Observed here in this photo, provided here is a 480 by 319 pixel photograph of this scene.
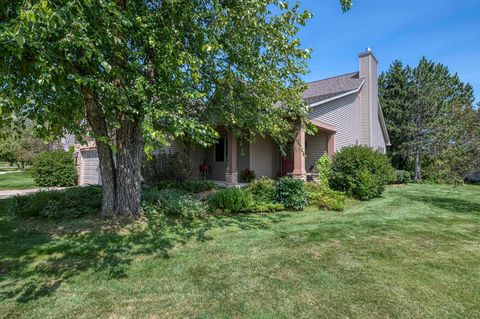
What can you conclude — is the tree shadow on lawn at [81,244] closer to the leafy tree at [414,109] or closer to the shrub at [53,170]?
the shrub at [53,170]

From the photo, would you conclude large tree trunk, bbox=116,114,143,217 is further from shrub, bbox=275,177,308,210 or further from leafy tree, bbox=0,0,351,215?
shrub, bbox=275,177,308,210

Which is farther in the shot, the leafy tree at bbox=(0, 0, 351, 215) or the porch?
the porch

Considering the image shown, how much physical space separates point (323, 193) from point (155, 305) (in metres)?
7.66

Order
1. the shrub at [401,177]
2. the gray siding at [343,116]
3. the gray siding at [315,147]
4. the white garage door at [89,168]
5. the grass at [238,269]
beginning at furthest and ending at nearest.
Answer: the shrub at [401,177] → the white garage door at [89,168] → the gray siding at [315,147] → the gray siding at [343,116] → the grass at [238,269]

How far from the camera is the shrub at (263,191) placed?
9.33 m

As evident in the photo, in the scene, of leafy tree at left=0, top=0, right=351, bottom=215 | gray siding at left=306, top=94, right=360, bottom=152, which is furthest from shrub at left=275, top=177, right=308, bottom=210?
gray siding at left=306, top=94, right=360, bottom=152

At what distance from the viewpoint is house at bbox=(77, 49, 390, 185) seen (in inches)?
490

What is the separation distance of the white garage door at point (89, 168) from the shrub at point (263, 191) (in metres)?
11.3

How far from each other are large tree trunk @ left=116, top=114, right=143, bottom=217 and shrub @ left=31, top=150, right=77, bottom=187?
12.2 m

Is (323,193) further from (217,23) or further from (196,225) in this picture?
(217,23)

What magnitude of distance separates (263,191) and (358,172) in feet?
12.9

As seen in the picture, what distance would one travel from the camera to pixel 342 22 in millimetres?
9109

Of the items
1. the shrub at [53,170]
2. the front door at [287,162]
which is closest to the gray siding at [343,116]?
the front door at [287,162]

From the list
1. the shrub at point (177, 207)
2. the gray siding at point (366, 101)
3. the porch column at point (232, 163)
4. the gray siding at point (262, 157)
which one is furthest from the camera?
the gray siding at point (366, 101)
